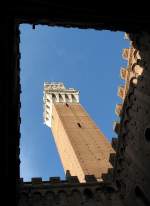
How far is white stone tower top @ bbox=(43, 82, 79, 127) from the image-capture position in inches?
2304

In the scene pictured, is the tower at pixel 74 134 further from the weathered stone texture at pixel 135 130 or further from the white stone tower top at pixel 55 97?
the weathered stone texture at pixel 135 130

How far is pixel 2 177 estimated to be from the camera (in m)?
13.5

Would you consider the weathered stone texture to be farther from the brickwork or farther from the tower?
the tower

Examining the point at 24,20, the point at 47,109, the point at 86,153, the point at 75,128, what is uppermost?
the point at 47,109

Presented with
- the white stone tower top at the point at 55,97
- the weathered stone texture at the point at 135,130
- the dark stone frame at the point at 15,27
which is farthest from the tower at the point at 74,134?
the dark stone frame at the point at 15,27

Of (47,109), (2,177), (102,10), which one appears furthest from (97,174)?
(47,109)

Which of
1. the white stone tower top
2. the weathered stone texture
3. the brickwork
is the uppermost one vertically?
the white stone tower top

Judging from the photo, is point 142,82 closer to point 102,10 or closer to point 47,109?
point 102,10

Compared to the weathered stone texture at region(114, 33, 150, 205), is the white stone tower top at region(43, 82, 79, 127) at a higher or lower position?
higher

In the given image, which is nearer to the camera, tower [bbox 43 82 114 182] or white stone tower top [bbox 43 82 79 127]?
tower [bbox 43 82 114 182]

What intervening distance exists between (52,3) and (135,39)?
5.91 metres

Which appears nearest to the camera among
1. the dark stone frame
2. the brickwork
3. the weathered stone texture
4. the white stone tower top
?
the dark stone frame

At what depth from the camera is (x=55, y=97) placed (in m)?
59.0

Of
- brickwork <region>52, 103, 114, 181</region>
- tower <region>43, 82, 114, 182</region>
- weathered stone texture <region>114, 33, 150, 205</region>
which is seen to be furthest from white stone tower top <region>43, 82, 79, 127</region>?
weathered stone texture <region>114, 33, 150, 205</region>
